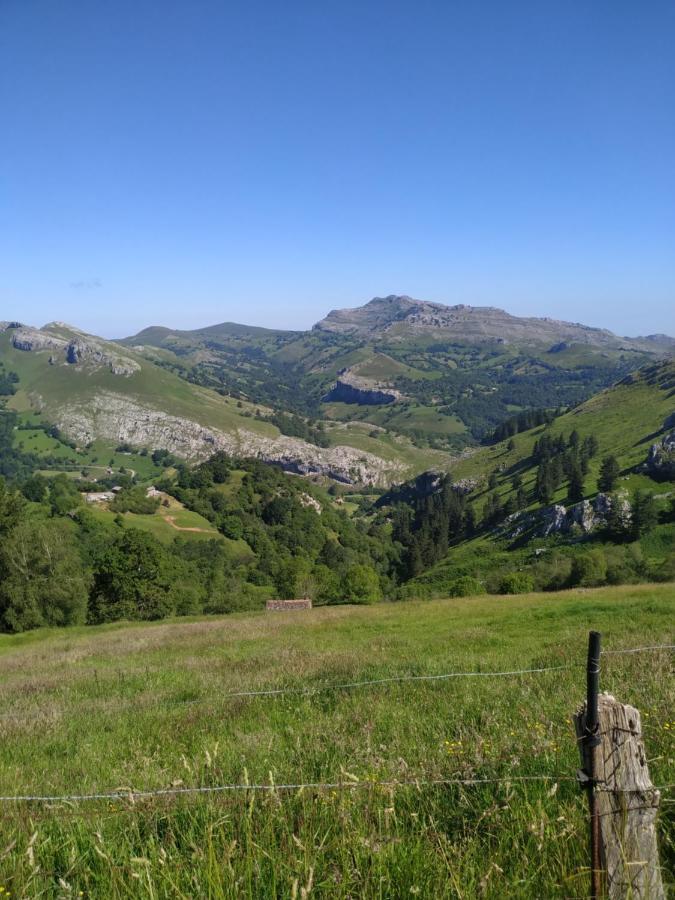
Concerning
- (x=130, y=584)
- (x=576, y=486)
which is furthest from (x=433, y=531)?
(x=130, y=584)

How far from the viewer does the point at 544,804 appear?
4102 mm

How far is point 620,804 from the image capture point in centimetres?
297

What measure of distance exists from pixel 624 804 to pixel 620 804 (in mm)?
22

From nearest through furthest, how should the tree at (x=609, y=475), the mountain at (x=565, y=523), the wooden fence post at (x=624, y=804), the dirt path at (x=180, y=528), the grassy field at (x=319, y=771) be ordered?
1. the wooden fence post at (x=624, y=804)
2. the grassy field at (x=319, y=771)
3. the mountain at (x=565, y=523)
4. the tree at (x=609, y=475)
5. the dirt path at (x=180, y=528)

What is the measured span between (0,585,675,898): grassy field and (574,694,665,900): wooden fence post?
25 cm

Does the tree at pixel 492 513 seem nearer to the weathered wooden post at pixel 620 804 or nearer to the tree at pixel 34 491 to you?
the tree at pixel 34 491

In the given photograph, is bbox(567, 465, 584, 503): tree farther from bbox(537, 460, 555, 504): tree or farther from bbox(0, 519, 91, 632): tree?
bbox(0, 519, 91, 632): tree

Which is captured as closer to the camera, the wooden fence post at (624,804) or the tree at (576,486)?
the wooden fence post at (624,804)

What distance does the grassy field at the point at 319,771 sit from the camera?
3334 millimetres

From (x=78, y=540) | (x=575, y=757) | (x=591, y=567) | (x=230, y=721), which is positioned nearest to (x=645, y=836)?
(x=575, y=757)

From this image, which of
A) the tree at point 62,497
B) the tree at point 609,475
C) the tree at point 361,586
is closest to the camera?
→ the tree at point 361,586

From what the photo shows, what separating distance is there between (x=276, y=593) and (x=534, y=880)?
312ft

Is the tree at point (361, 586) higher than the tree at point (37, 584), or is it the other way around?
the tree at point (37, 584)

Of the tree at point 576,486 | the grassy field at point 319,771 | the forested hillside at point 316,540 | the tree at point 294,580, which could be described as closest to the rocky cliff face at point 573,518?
the forested hillside at point 316,540
